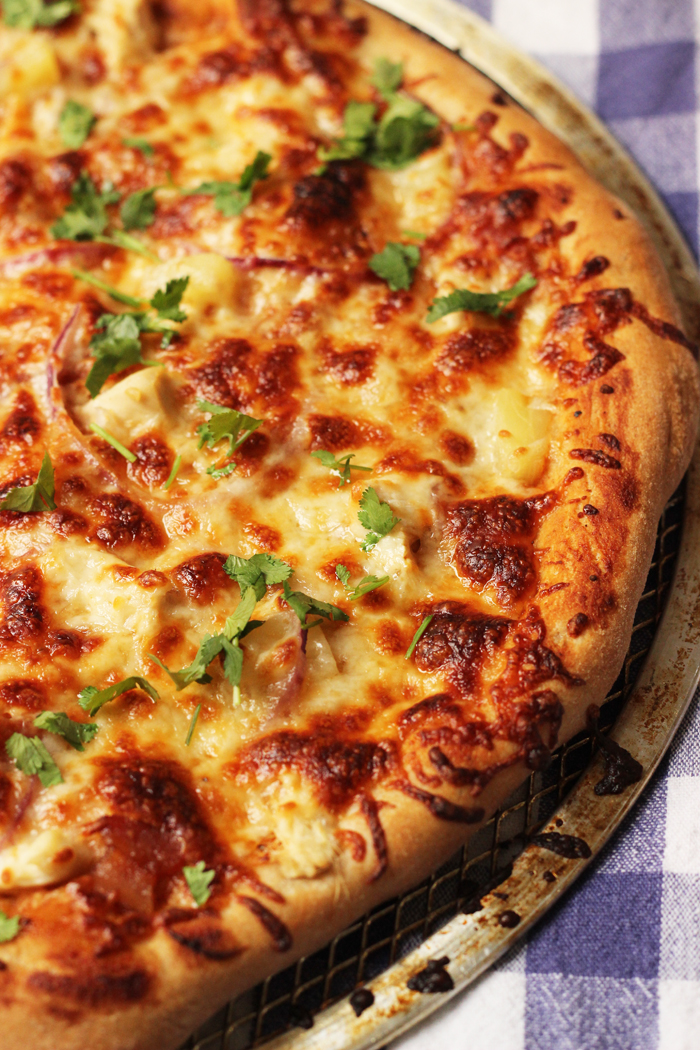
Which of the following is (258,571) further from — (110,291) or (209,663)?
(110,291)

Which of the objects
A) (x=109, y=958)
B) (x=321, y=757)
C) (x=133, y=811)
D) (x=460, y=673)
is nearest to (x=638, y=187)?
(x=460, y=673)

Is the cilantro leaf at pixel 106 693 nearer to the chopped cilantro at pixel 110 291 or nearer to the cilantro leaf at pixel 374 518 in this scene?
the cilantro leaf at pixel 374 518

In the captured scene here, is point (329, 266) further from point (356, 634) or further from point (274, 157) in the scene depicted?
point (356, 634)

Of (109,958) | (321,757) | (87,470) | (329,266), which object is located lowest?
(109,958)

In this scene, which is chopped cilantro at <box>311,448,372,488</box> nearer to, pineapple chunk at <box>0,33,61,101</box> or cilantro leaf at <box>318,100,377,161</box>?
cilantro leaf at <box>318,100,377,161</box>

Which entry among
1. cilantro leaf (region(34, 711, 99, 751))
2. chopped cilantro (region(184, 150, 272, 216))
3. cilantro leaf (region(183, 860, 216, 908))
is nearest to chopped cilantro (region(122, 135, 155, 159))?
chopped cilantro (region(184, 150, 272, 216))
